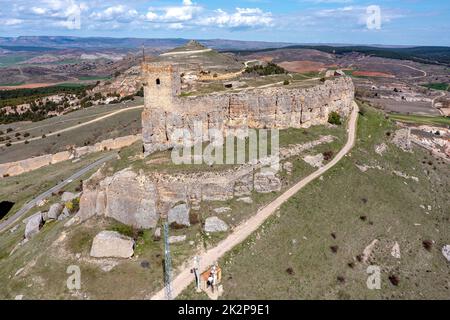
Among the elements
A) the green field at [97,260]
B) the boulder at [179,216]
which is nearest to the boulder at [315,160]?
the green field at [97,260]

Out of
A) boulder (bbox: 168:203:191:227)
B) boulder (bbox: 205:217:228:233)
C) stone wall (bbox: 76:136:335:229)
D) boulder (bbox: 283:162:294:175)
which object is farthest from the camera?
boulder (bbox: 283:162:294:175)

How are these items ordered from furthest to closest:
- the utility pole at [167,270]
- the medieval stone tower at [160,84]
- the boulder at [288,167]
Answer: the boulder at [288,167] → the medieval stone tower at [160,84] → the utility pole at [167,270]

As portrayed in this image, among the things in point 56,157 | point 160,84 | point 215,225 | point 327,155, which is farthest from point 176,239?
point 56,157

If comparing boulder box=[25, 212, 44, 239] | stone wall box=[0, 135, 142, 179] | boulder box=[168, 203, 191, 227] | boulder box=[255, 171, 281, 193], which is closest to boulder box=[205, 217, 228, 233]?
boulder box=[168, 203, 191, 227]

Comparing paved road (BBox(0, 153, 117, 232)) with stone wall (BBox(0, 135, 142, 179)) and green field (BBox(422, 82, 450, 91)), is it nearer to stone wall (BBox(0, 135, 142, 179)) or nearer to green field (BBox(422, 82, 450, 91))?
stone wall (BBox(0, 135, 142, 179))

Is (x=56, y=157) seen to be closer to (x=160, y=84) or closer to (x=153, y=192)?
(x=160, y=84)

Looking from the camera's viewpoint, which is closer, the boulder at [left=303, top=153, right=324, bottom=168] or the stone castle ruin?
the stone castle ruin

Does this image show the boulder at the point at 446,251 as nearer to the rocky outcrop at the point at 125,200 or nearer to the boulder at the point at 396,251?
the boulder at the point at 396,251
